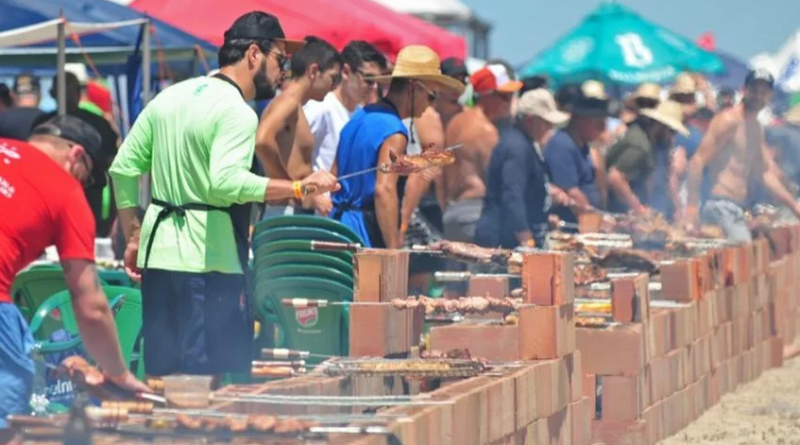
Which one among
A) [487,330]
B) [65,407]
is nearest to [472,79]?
[487,330]

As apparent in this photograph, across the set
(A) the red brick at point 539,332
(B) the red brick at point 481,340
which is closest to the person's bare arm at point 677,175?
(B) the red brick at point 481,340

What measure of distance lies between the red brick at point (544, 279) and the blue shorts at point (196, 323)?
3.68 ft

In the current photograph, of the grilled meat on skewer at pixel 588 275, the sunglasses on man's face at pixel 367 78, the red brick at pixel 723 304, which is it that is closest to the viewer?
the grilled meat on skewer at pixel 588 275

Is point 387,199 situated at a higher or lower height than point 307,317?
higher

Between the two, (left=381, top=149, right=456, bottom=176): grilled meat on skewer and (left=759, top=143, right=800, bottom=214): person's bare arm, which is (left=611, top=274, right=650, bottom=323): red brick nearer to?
(left=381, top=149, right=456, bottom=176): grilled meat on skewer

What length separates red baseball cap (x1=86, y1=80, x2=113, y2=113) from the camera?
20.8m

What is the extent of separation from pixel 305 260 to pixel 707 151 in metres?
6.21

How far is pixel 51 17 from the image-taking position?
42.4 ft

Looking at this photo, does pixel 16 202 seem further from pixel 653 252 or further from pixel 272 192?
pixel 653 252

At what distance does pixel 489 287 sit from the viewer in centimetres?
849

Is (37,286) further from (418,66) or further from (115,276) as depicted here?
(418,66)

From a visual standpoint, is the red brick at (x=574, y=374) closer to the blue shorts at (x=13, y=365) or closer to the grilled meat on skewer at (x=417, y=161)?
the grilled meat on skewer at (x=417, y=161)

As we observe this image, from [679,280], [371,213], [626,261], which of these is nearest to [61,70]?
[371,213]

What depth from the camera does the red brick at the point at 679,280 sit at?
9828mm
